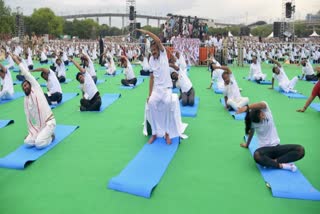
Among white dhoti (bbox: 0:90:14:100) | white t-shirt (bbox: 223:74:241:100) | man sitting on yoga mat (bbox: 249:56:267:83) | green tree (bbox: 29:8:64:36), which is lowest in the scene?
white dhoti (bbox: 0:90:14:100)

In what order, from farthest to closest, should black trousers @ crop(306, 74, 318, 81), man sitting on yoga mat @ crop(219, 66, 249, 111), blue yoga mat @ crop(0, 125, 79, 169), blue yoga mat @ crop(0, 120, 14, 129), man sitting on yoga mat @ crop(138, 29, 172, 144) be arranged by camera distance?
black trousers @ crop(306, 74, 318, 81) → man sitting on yoga mat @ crop(219, 66, 249, 111) → blue yoga mat @ crop(0, 120, 14, 129) → man sitting on yoga mat @ crop(138, 29, 172, 144) → blue yoga mat @ crop(0, 125, 79, 169)

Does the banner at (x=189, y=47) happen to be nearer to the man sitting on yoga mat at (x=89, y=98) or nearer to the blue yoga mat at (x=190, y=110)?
the blue yoga mat at (x=190, y=110)

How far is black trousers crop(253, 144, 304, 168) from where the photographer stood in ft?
13.7

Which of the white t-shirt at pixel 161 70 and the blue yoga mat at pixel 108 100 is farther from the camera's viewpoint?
the blue yoga mat at pixel 108 100

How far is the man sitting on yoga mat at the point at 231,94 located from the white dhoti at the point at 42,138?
12.8 ft

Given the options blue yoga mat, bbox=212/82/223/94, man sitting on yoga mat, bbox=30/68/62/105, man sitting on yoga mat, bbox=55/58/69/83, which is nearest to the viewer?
man sitting on yoga mat, bbox=30/68/62/105

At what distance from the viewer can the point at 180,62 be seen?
39.7ft

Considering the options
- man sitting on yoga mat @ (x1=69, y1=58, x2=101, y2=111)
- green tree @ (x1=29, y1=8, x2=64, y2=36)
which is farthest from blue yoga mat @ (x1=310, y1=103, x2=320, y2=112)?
green tree @ (x1=29, y1=8, x2=64, y2=36)

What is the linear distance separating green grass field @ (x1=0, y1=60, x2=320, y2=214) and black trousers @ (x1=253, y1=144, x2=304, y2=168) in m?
A: 0.20

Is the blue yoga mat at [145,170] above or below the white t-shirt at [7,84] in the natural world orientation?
below

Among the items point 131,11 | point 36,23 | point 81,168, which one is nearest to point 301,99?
point 81,168

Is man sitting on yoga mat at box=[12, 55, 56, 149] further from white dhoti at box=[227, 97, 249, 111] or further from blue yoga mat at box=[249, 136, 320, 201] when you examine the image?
white dhoti at box=[227, 97, 249, 111]

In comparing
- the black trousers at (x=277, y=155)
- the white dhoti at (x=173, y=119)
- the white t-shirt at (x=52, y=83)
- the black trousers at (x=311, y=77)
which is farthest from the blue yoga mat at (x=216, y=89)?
the black trousers at (x=277, y=155)

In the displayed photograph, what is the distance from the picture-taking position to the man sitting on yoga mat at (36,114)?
5.07m
